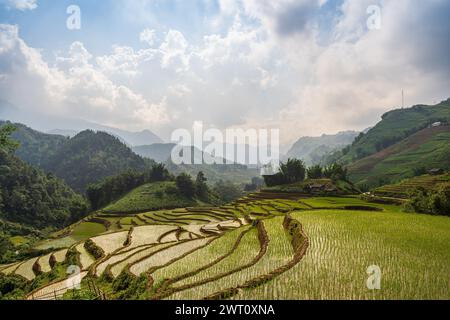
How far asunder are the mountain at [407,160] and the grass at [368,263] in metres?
92.6

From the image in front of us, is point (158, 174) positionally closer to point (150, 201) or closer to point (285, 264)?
point (150, 201)

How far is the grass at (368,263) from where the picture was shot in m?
10.4

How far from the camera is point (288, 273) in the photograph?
12.3 meters

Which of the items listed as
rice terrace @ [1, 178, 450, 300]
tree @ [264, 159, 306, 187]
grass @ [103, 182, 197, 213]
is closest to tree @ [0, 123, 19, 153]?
rice terrace @ [1, 178, 450, 300]

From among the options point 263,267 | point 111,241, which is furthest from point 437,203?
point 111,241

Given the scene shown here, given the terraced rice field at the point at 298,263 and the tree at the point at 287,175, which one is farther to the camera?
the tree at the point at 287,175

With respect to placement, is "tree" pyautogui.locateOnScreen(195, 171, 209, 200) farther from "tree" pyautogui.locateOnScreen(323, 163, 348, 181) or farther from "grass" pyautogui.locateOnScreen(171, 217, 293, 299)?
"grass" pyautogui.locateOnScreen(171, 217, 293, 299)

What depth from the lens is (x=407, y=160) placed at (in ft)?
408

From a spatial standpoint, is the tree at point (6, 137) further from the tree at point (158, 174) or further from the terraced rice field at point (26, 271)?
the tree at point (158, 174)

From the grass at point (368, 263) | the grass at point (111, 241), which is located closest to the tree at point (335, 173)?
the grass at point (368, 263)

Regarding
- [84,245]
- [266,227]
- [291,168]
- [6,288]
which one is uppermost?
[291,168]
